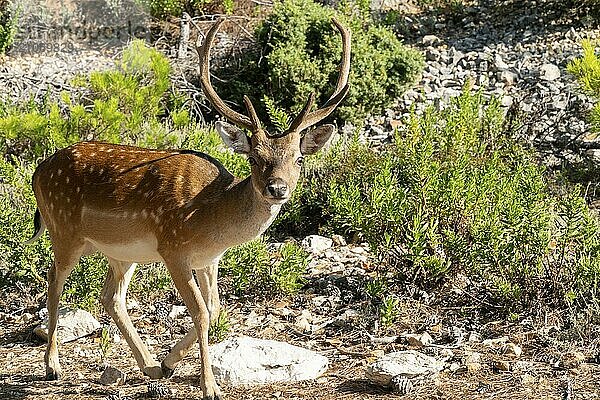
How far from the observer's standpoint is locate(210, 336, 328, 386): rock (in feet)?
17.1

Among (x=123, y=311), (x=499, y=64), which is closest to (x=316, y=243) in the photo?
(x=123, y=311)

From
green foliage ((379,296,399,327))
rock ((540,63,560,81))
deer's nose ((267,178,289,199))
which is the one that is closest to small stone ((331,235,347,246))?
green foliage ((379,296,399,327))

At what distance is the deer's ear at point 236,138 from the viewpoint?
494cm

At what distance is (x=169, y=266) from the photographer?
5043 millimetres

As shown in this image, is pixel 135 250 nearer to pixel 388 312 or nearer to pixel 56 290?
pixel 56 290

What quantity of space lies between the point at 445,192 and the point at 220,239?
2.25 m

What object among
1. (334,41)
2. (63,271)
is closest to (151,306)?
(63,271)

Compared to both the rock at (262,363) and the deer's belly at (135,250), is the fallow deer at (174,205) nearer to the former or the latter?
the deer's belly at (135,250)

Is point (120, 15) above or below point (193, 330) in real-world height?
above

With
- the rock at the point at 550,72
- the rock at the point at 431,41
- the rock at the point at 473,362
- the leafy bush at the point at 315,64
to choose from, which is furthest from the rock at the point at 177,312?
the rock at the point at 431,41

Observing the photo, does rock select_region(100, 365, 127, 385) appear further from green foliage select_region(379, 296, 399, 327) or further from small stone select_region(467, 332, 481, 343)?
small stone select_region(467, 332, 481, 343)

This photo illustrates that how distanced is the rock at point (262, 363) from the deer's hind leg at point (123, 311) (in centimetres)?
38

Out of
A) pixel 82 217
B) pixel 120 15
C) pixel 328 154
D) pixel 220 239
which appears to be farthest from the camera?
pixel 120 15

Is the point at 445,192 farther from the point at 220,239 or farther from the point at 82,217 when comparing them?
the point at 82,217
